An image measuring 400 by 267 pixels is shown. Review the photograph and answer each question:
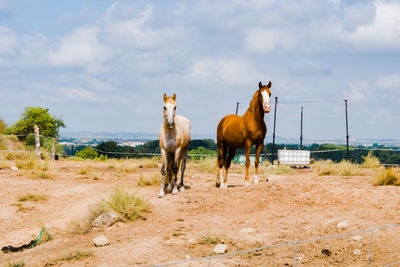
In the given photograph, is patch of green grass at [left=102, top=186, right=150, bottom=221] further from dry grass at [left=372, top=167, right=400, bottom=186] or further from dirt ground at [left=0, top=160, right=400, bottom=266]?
dry grass at [left=372, top=167, right=400, bottom=186]

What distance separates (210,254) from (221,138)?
23.0 feet

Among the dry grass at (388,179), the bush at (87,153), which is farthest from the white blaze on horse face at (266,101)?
the bush at (87,153)

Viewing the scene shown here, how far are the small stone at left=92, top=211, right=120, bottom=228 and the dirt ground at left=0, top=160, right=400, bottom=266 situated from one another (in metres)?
0.17

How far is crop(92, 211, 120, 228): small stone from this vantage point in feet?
28.9

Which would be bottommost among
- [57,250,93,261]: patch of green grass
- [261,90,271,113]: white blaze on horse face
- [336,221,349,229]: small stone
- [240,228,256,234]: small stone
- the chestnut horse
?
[57,250,93,261]: patch of green grass

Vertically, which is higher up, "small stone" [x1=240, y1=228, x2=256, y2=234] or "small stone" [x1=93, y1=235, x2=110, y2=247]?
"small stone" [x1=240, y1=228, x2=256, y2=234]

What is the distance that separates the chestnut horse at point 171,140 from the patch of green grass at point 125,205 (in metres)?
1.98

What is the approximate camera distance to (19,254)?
7.41 meters

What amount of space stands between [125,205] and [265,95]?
16.3 ft

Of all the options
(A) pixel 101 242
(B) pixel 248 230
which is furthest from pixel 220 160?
(A) pixel 101 242

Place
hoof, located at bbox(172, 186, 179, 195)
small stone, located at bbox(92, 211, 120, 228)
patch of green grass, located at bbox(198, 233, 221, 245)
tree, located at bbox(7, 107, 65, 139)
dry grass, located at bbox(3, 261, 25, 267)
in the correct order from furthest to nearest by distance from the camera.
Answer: tree, located at bbox(7, 107, 65, 139) → hoof, located at bbox(172, 186, 179, 195) → small stone, located at bbox(92, 211, 120, 228) → patch of green grass, located at bbox(198, 233, 221, 245) → dry grass, located at bbox(3, 261, 25, 267)

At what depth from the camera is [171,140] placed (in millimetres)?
11594

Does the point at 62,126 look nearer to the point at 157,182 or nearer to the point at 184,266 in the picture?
the point at 157,182

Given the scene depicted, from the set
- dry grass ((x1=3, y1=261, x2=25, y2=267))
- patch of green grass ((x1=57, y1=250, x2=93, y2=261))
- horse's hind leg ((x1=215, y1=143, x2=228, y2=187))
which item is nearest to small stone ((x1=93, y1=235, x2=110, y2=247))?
patch of green grass ((x1=57, y1=250, x2=93, y2=261))
